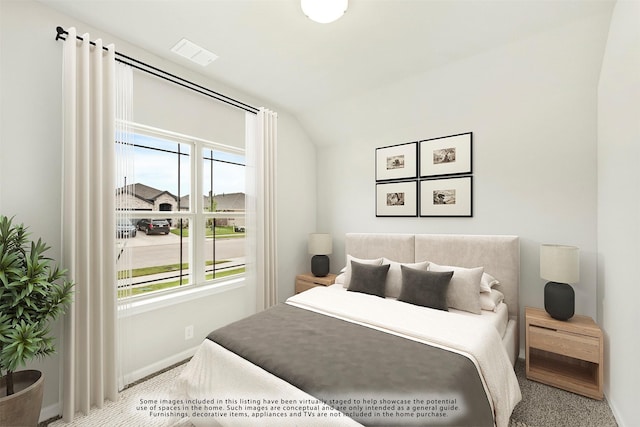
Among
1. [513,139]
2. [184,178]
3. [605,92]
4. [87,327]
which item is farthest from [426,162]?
[87,327]

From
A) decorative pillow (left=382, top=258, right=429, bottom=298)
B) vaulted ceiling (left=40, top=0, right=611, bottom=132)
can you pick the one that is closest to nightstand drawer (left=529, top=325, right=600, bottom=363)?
decorative pillow (left=382, top=258, right=429, bottom=298)

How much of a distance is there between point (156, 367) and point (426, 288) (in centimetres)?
251

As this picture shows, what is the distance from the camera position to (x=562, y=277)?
2162mm

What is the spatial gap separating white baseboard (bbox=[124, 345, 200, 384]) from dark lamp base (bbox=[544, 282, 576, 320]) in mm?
3258

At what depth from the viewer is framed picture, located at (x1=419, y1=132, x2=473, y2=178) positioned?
Answer: 9.51 ft

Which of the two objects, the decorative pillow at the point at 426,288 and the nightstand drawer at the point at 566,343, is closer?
the nightstand drawer at the point at 566,343

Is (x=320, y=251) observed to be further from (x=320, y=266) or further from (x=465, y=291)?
(x=465, y=291)

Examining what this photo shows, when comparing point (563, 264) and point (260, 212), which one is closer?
point (563, 264)

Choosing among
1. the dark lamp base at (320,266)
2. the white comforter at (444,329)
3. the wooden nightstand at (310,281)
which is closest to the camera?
the white comforter at (444,329)

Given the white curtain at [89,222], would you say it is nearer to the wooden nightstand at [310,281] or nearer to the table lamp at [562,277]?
the wooden nightstand at [310,281]

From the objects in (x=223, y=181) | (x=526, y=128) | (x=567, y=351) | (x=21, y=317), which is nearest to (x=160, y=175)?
(x=223, y=181)

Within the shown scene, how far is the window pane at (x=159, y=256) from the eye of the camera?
255 centimetres

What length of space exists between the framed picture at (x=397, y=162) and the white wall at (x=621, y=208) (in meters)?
1.56

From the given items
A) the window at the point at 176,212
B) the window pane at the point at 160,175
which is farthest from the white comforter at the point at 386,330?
the window pane at the point at 160,175
